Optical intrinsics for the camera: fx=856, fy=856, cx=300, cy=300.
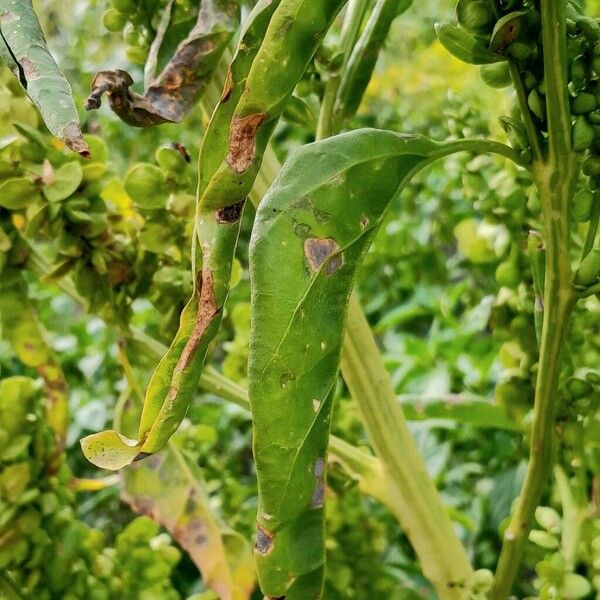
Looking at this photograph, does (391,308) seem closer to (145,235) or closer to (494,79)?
(145,235)

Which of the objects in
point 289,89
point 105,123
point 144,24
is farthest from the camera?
point 105,123

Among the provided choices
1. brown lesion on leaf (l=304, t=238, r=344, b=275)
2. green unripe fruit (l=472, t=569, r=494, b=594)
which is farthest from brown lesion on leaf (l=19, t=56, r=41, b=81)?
green unripe fruit (l=472, t=569, r=494, b=594)

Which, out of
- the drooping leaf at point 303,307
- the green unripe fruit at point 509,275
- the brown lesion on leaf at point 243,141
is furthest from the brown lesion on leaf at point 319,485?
the green unripe fruit at point 509,275

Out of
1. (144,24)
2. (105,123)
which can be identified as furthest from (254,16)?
(105,123)

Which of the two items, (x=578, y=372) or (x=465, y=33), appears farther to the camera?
(x=578, y=372)

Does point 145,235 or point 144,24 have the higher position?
point 144,24

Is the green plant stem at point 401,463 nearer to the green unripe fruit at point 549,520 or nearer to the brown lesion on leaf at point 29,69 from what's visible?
the green unripe fruit at point 549,520
